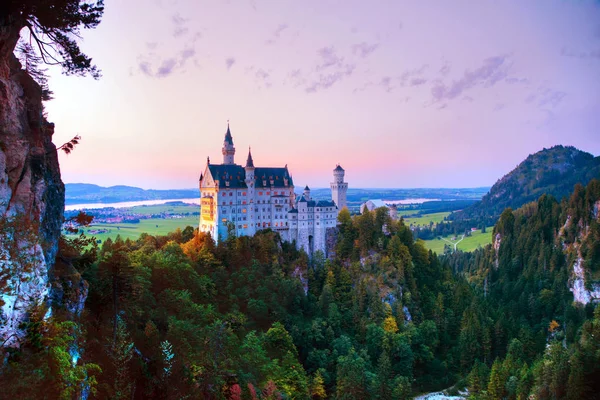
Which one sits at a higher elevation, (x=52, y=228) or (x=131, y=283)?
(x=52, y=228)

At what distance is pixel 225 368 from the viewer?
42.7 meters

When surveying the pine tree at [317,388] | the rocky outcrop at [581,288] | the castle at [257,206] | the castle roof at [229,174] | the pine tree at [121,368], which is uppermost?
the castle roof at [229,174]

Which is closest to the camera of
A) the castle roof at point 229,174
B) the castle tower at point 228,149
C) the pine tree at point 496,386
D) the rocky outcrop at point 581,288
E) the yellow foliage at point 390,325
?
the pine tree at point 496,386

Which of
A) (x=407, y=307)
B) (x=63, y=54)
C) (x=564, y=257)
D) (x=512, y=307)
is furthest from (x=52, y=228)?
(x=564, y=257)

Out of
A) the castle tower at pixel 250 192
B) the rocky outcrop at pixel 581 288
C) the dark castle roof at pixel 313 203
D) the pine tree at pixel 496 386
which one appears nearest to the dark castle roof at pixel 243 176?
the castle tower at pixel 250 192

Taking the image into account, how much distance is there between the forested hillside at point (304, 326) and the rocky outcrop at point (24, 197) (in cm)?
160

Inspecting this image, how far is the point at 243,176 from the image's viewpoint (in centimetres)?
8619

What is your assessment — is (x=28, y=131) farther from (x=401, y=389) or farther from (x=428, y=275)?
(x=428, y=275)

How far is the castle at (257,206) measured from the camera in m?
82.4

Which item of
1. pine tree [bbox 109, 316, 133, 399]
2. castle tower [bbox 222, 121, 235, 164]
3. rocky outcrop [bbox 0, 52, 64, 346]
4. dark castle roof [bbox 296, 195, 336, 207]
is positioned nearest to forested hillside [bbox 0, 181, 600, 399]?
pine tree [bbox 109, 316, 133, 399]

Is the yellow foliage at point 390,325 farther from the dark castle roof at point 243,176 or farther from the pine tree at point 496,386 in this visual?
the dark castle roof at point 243,176

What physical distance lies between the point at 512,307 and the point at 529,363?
28414mm

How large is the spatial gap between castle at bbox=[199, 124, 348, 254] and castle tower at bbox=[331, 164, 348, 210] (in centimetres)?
737

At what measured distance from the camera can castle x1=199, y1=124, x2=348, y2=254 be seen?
82.4 metres
